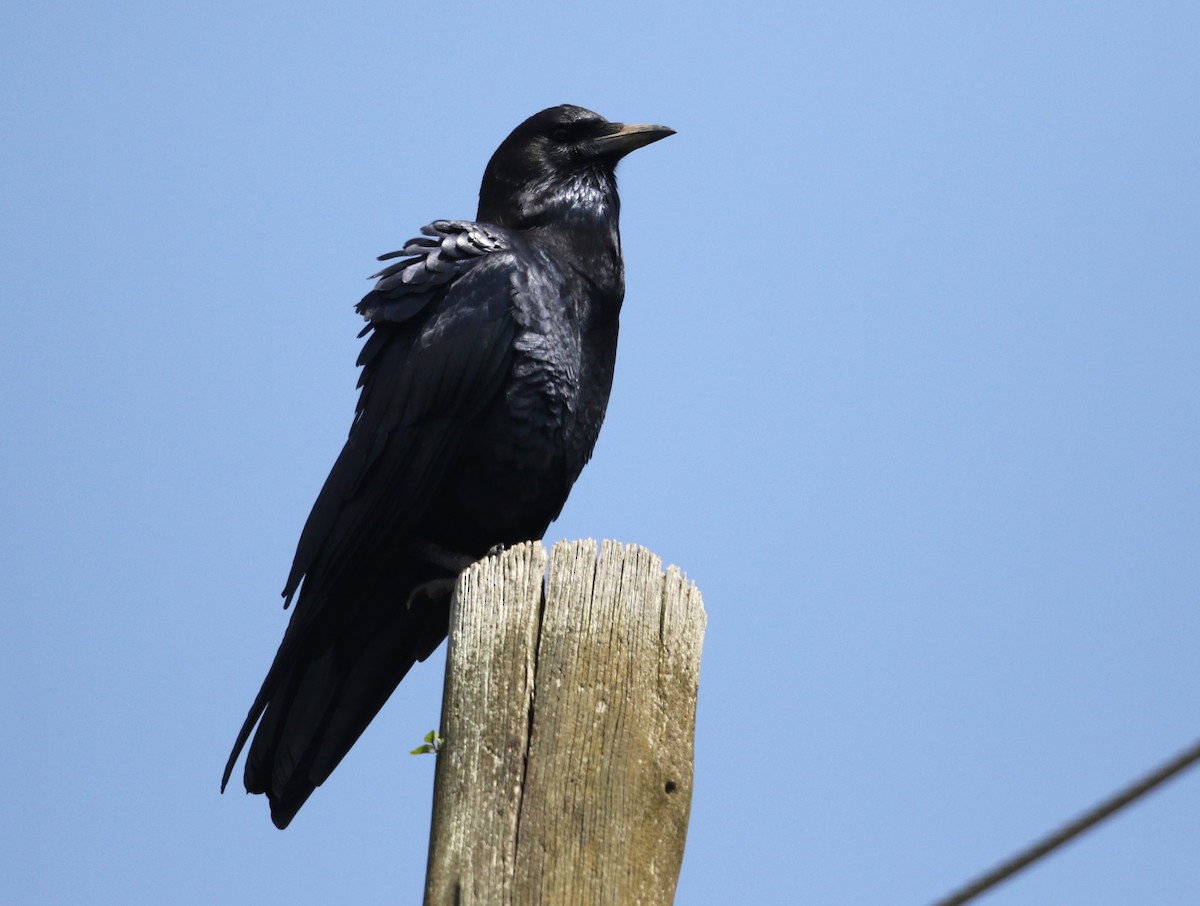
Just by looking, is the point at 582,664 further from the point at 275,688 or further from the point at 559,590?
the point at 275,688

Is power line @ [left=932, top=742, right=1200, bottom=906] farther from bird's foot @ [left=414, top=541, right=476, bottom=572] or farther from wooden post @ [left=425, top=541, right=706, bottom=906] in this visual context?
bird's foot @ [left=414, top=541, right=476, bottom=572]

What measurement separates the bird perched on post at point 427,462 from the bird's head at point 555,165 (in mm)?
400

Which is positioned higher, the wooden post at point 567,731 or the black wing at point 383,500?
the black wing at point 383,500

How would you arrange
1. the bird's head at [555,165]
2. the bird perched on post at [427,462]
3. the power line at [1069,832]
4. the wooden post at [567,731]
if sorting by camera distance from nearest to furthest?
1. the power line at [1069,832]
2. the wooden post at [567,731]
3. the bird perched on post at [427,462]
4. the bird's head at [555,165]

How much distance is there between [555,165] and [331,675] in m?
2.10

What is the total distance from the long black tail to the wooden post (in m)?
1.29

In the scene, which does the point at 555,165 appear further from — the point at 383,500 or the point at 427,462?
the point at 383,500

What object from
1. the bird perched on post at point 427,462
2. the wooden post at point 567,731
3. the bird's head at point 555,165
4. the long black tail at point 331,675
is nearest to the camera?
the wooden post at point 567,731

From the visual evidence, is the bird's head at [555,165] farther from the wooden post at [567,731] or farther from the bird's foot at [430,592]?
the wooden post at [567,731]

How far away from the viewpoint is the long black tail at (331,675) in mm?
4066

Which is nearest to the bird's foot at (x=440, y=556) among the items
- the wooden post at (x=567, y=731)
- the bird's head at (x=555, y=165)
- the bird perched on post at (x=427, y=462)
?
the bird perched on post at (x=427, y=462)

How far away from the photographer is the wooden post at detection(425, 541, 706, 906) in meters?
2.60

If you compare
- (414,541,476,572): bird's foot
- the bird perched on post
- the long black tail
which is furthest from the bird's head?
the long black tail

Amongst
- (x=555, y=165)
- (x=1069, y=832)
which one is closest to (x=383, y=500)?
(x=555, y=165)
